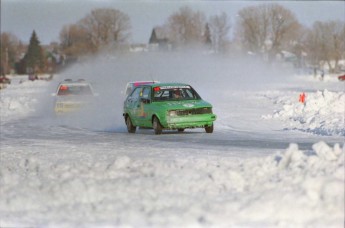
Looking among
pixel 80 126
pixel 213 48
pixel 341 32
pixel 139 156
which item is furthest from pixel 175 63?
pixel 139 156

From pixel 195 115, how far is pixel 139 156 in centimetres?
578

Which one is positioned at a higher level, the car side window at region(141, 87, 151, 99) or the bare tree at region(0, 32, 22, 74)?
the bare tree at region(0, 32, 22, 74)

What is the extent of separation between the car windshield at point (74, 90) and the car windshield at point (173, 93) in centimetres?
859

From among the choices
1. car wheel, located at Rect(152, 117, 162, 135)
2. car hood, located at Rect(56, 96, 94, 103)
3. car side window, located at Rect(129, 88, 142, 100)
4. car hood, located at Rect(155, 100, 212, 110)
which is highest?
car side window, located at Rect(129, 88, 142, 100)

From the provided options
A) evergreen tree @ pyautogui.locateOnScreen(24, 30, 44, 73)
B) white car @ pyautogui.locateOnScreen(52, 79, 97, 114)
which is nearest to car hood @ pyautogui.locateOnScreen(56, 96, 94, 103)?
white car @ pyautogui.locateOnScreen(52, 79, 97, 114)

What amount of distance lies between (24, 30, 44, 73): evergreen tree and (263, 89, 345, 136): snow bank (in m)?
125

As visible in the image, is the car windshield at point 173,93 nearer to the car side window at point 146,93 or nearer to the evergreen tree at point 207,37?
the car side window at point 146,93

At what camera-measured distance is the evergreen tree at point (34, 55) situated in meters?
142

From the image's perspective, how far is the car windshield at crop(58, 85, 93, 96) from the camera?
26.5 m

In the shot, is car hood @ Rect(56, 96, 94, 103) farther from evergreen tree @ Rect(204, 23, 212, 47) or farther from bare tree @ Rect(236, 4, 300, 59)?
evergreen tree @ Rect(204, 23, 212, 47)

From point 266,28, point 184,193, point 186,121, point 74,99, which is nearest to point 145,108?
point 186,121

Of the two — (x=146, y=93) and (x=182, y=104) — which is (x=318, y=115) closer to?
(x=182, y=104)

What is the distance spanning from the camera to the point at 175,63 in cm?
6725

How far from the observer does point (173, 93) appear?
1842cm
